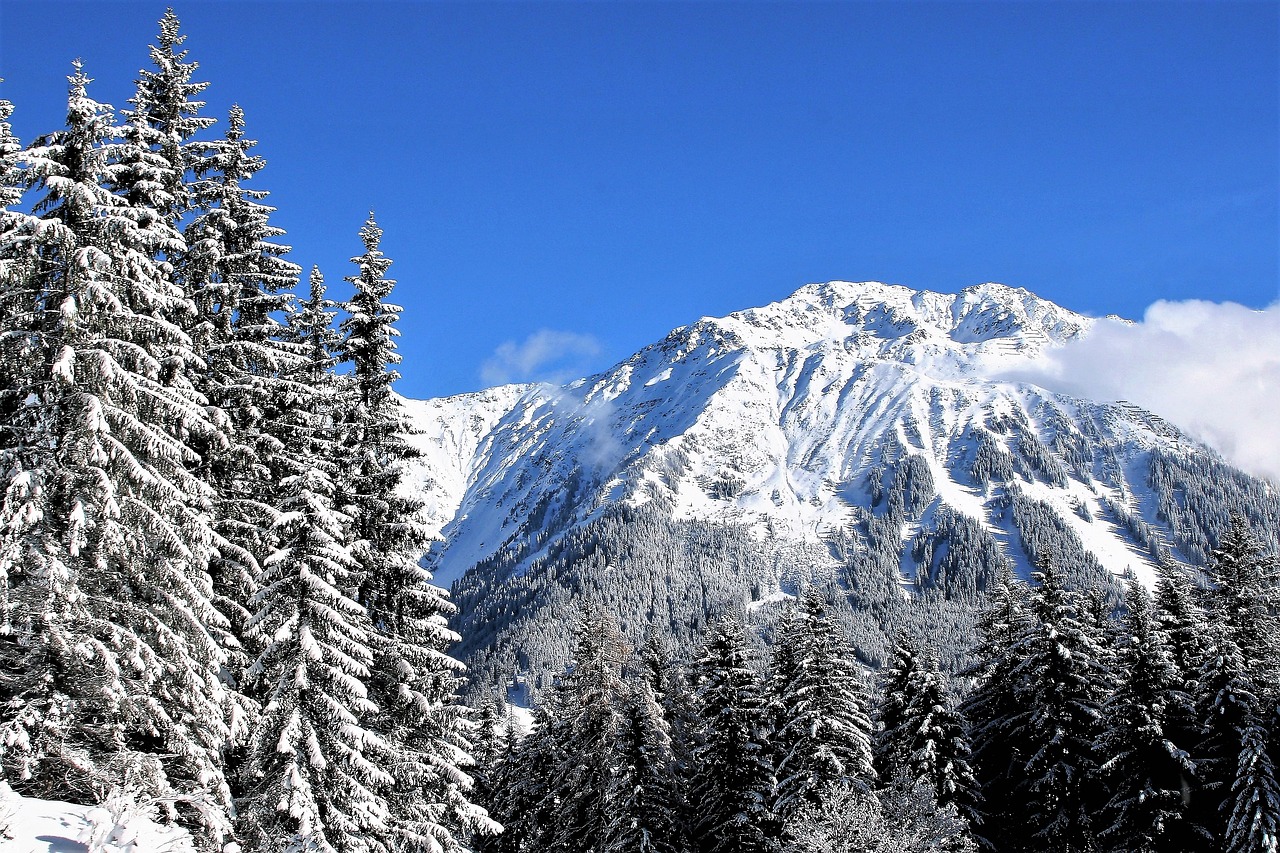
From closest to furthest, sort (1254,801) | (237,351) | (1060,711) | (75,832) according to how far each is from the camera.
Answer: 1. (75,832)
2. (237,351)
3. (1254,801)
4. (1060,711)

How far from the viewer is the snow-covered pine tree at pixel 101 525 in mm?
16359

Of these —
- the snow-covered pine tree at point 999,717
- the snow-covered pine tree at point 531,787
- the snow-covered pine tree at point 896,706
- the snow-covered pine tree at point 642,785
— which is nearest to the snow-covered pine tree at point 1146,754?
the snow-covered pine tree at point 999,717

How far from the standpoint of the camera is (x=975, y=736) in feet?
132

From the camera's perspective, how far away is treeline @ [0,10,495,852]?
1673 cm

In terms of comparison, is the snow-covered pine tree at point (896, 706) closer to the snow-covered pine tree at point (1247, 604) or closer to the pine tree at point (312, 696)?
the snow-covered pine tree at point (1247, 604)

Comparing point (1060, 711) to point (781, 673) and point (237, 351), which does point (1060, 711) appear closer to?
point (781, 673)

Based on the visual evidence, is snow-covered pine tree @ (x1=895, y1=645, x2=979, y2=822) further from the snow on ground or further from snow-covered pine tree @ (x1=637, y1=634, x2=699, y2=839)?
the snow on ground

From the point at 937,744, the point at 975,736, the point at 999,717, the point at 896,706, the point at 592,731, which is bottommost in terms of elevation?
the point at 592,731

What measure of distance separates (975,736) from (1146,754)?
8867mm

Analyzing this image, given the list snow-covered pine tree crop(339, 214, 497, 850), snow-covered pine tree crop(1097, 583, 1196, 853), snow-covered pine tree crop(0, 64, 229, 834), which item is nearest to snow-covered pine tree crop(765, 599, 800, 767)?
snow-covered pine tree crop(1097, 583, 1196, 853)

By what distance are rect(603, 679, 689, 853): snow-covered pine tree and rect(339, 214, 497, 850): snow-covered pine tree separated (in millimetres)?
12973

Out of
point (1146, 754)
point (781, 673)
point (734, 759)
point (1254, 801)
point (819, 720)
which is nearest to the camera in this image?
point (1254, 801)

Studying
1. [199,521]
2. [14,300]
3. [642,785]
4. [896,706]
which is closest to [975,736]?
[896,706]

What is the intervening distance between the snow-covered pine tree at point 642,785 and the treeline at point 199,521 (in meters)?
13.3
